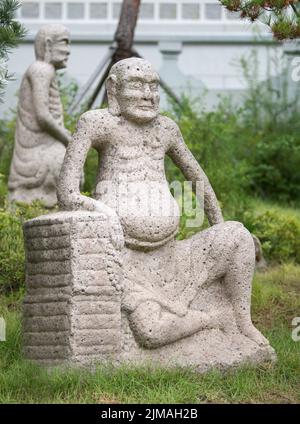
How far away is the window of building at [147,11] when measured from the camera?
16.4m

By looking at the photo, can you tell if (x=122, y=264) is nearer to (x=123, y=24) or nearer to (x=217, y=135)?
(x=217, y=135)

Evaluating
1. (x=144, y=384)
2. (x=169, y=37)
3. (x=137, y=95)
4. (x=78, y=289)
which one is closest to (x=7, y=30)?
(x=137, y=95)

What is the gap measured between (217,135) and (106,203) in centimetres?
610

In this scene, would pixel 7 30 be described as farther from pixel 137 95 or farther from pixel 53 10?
pixel 53 10

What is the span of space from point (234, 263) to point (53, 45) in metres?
5.10

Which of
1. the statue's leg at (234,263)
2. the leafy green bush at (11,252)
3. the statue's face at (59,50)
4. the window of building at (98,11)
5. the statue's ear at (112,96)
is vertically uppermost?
the statue's ear at (112,96)

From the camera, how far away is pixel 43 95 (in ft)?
36.9

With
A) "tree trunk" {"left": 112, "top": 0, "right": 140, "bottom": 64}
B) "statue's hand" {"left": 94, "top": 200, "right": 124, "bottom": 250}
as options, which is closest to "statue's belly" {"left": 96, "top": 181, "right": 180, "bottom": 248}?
"statue's hand" {"left": 94, "top": 200, "right": 124, "bottom": 250}

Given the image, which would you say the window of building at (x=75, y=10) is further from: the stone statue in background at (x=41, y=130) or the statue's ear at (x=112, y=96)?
the statue's ear at (x=112, y=96)

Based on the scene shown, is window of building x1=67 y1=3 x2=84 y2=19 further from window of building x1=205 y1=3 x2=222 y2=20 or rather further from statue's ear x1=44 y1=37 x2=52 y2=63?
statue's ear x1=44 y1=37 x2=52 y2=63

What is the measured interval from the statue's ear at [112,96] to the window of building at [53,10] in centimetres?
942

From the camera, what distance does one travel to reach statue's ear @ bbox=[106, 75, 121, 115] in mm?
7051

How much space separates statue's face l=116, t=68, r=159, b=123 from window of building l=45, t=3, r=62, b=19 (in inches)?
374

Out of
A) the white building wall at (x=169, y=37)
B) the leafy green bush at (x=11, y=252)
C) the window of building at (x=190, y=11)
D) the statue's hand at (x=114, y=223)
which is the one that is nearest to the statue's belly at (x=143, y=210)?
the statue's hand at (x=114, y=223)
